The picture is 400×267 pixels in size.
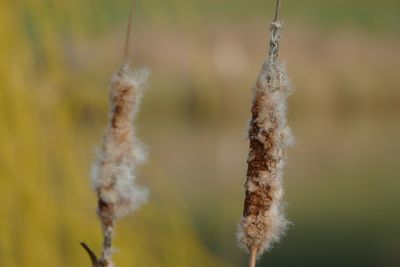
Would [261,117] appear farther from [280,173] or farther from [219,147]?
[219,147]

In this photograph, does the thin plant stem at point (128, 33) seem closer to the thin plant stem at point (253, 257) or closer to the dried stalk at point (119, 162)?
the dried stalk at point (119, 162)

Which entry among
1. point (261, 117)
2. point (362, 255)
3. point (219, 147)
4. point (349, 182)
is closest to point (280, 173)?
point (261, 117)

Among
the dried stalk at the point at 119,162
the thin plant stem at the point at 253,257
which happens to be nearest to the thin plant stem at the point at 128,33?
the dried stalk at the point at 119,162

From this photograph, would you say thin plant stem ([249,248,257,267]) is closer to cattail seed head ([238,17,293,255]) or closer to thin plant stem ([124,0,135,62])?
cattail seed head ([238,17,293,255])

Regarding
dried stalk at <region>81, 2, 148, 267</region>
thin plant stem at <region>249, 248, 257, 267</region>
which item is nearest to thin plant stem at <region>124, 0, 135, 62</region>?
dried stalk at <region>81, 2, 148, 267</region>

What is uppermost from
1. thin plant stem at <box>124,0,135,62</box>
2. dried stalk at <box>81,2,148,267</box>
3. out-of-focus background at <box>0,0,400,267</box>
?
out-of-focus background at <box>0,0,400,267</box>

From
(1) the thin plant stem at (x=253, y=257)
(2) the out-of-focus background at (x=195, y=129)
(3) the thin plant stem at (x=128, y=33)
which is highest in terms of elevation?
(2) the out-of-focus background at (x=195, y=129)
